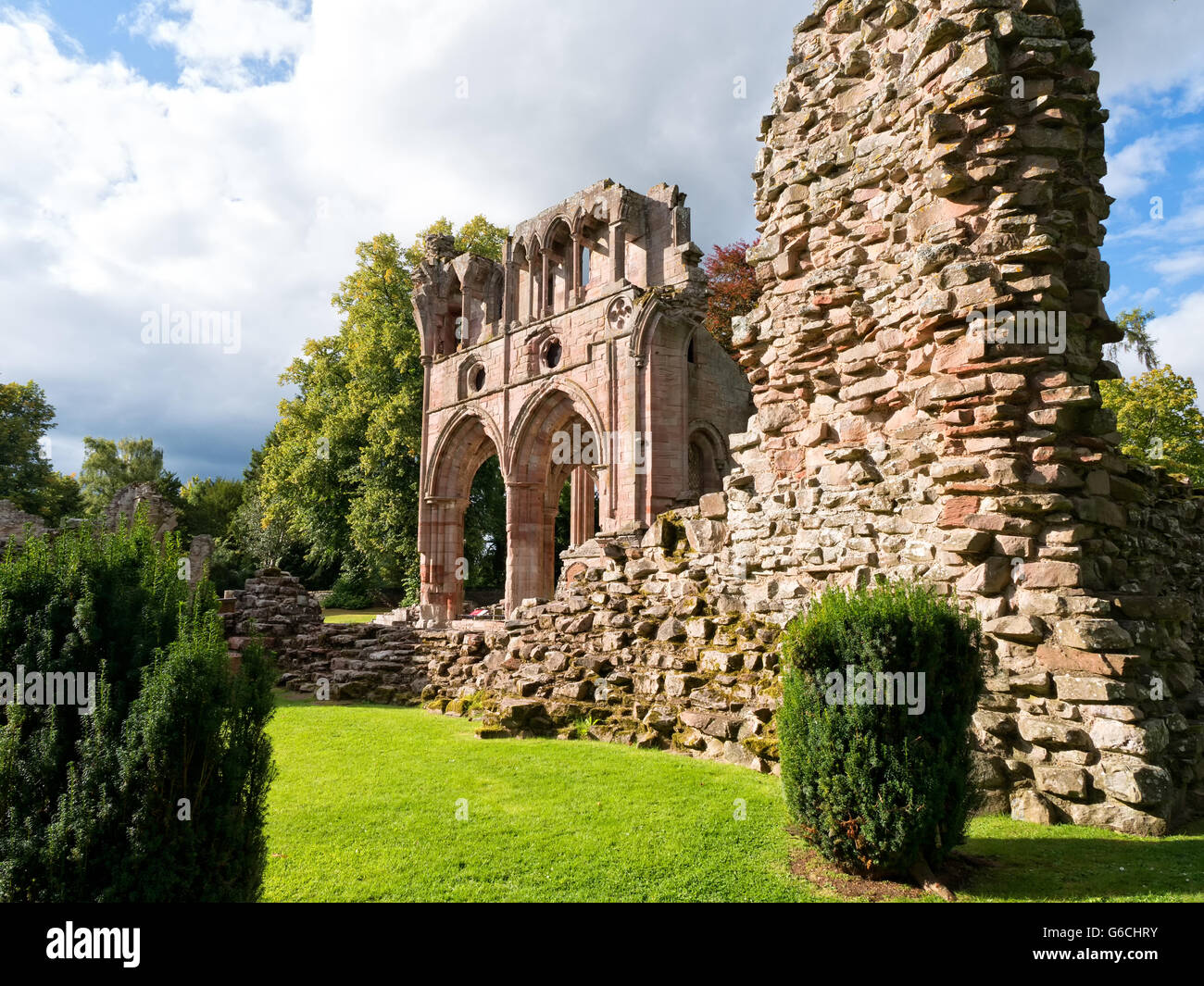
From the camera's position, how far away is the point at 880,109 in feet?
24.3

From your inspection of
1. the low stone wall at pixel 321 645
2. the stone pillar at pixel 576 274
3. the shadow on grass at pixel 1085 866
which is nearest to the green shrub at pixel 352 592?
the low stone wall at pixel 321 645

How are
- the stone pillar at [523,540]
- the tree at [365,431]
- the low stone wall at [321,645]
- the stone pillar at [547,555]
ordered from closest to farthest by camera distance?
the low stone wall at [321,645] < the stone pillar at [523,540] < the stone pillar at [547,555] < the tree at [365,431]

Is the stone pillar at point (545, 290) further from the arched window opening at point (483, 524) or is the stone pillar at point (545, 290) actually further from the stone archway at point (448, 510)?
the arched window opening at point (483, 524)

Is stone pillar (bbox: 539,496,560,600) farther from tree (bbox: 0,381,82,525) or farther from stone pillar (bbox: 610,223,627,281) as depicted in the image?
tree (bbox: 0,381,82,525)

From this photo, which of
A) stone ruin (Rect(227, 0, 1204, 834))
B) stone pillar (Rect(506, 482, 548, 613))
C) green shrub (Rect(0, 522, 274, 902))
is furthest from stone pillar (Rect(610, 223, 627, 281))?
green shrub (Rect(0, 522, 274, 902))

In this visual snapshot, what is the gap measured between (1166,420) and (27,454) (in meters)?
46.0

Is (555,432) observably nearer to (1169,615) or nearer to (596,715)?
(596,715)

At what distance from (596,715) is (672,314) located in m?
11.3

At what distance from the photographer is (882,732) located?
4.15 metres

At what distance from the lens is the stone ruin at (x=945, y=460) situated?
5.33m

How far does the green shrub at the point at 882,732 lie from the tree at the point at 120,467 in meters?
56.2

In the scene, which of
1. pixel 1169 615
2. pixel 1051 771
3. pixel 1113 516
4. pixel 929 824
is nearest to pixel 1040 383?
pixel 1113 516

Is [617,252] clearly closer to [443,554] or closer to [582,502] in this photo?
[582,502]

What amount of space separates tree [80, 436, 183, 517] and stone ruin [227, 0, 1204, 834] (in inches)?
2085
